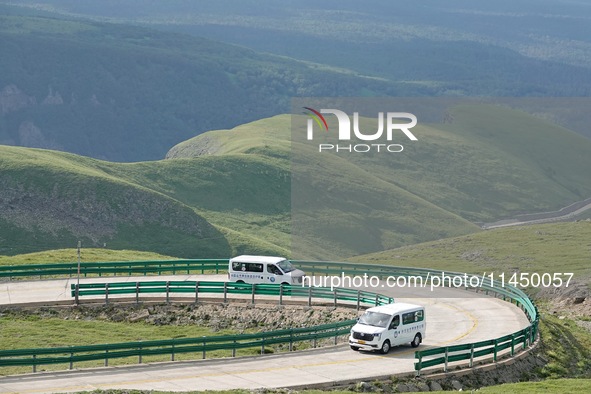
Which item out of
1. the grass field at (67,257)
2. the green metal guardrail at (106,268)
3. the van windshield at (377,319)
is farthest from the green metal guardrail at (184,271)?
the van windshield at (377,319)

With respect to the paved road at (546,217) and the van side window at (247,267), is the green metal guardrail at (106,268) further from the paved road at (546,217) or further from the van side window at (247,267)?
the paved road at (546,217)

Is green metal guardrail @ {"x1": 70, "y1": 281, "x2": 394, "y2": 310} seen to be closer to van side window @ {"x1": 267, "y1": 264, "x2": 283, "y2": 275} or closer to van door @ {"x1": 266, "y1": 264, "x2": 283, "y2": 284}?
van door @ {"x1": 266, "y1": 264, "x2": 283, "y2": 284}

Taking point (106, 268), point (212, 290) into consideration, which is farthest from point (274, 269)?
point (106, 268)

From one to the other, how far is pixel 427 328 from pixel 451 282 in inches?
699

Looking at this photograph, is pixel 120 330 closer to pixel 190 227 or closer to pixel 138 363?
pixel 138 363

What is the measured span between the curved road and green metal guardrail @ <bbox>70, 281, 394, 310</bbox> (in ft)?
17.5

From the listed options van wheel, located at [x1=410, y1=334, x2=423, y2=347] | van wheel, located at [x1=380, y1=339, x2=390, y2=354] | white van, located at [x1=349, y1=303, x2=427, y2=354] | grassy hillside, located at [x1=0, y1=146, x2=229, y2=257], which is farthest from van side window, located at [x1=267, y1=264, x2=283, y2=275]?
grassy hillside, located at [x1=0, y1=146, x2=229, y2=257]

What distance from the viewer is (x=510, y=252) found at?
391ft

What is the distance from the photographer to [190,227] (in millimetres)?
165750

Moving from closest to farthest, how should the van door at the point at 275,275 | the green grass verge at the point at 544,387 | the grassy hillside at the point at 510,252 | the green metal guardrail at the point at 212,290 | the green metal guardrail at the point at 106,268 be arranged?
the green grass verge at the point at 544,387, the green metal guardrail at the point at 212,290, the van door at the point at 275,275, the green metal guardrail at the point at 106,268, the grassy hillside at the point at 510,252

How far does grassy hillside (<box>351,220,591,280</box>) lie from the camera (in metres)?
111

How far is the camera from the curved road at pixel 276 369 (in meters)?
44.8

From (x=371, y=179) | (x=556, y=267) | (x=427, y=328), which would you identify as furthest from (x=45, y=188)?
(x=427, y=328)

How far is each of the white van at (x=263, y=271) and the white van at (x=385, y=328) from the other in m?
17.7
